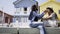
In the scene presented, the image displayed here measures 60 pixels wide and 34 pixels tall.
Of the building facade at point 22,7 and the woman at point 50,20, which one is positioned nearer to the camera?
the woman at point 50,20

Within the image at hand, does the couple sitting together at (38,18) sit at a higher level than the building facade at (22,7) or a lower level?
lower

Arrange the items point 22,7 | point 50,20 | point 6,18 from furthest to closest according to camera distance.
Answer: point 22,7
point 6,18
point 50,20

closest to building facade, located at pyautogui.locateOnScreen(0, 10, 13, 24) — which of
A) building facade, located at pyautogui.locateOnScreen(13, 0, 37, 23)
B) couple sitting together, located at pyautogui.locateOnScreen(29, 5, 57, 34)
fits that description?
building facade, located at pyautogui.locateOnScreen(13, 0, 37, 23)

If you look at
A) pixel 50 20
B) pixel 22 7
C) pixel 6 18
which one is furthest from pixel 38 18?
pixel 22 7

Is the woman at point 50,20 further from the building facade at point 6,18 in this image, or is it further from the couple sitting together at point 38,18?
the building facade at point 6,18

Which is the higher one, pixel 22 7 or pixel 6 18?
pixel 22 7

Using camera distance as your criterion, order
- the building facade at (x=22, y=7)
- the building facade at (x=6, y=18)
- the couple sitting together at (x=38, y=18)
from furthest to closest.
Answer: the building facade at (x=22, y=7) → the building facade at (x=6, y=18) → the couple sitting together at (x=38, y=18)

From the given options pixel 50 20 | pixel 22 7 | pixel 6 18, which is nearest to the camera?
pixel 50 20

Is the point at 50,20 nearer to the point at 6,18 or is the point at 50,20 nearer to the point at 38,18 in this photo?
the point at 38,18

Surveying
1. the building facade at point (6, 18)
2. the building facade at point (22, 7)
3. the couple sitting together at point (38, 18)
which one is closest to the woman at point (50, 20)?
the couple sitting together at point (38, 18)

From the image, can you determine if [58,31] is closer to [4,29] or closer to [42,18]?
[42,18]

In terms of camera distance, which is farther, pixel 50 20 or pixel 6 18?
pixel 6 18

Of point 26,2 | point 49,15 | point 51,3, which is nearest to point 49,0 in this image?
point 51,3

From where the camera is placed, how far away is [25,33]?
5.75 feet
